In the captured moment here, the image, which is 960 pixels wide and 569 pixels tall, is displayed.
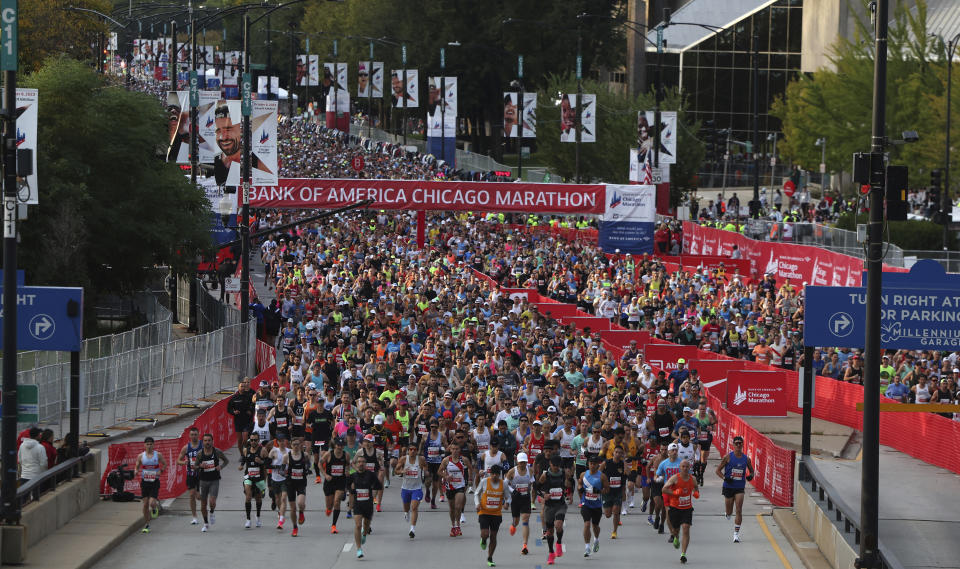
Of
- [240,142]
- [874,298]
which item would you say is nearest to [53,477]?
[874,298]

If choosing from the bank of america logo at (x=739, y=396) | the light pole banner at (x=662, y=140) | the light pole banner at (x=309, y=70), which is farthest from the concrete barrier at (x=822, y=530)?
the light pole banner at (x=309, y=70)

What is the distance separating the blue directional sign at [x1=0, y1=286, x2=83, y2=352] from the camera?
1859 cm

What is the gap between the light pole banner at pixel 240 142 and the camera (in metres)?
32.2

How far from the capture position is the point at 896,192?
15.4 meters

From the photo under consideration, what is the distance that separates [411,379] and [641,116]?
2593 centimetres

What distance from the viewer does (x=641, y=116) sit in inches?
1900

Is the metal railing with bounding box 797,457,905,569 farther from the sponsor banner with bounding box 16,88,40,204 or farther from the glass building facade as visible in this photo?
the glass building facade

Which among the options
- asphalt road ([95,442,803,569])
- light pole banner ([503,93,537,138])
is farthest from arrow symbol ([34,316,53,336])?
light pole banner ([503,93,537,138])

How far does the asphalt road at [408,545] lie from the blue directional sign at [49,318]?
274 cm

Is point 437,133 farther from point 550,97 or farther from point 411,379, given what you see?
point 411,379

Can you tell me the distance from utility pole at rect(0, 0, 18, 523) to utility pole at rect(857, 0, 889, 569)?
30.9 feet

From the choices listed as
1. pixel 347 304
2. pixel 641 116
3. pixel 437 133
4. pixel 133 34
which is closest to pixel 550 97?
pixel 437 133

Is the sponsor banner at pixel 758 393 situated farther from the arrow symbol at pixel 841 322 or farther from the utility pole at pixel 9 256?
the utility pole at pixel 9 256

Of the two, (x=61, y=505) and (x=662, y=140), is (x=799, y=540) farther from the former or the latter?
(x=662, y=140)
